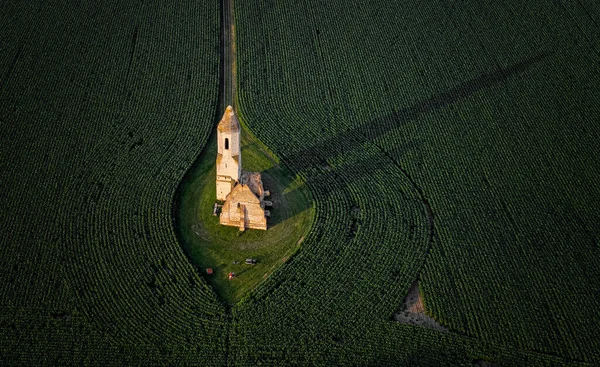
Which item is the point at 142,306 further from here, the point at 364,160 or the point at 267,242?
the point at 364,160

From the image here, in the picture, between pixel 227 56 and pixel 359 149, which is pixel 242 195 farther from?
pixel 227 56

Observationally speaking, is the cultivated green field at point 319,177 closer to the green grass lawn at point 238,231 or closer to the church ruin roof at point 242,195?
the green grass lawn at point 238,231

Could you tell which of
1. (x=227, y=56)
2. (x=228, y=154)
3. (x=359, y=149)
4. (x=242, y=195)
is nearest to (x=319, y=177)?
(x=359, y=149)

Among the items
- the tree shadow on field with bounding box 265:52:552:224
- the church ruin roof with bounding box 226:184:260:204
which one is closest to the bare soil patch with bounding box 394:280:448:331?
the tree shadow on field with bounding box 265:52:552:224

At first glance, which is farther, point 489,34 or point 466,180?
point 489,34

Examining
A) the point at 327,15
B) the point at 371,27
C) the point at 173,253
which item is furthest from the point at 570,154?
the point at 173,253

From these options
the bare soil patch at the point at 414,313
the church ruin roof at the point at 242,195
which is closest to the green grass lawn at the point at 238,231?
the church ruin roof at the point at 242,195
